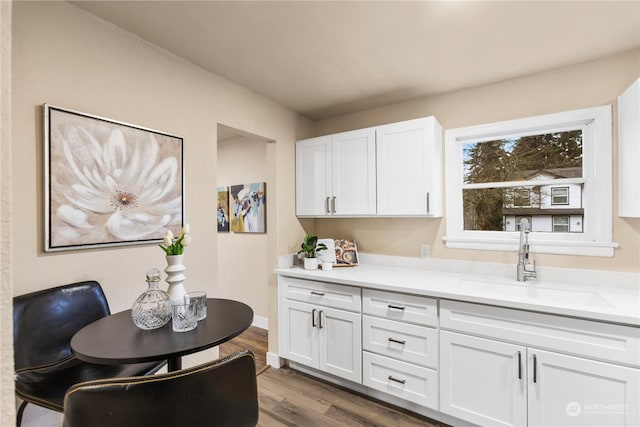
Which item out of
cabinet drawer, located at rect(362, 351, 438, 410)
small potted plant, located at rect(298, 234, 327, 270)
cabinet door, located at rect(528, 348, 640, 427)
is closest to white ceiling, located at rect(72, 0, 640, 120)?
small potted plant, located at rect(298, 234, 327, 270)

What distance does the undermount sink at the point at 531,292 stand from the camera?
184cm

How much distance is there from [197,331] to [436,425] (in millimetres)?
1712

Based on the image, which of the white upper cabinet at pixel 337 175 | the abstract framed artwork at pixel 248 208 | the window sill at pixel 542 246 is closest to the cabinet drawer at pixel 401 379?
the window sill at pixel 542 246

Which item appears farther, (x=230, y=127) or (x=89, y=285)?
(x=230, y=127)

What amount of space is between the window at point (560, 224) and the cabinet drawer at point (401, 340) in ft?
4.08

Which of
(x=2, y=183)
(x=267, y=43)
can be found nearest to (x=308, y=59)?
(x=267, y=43)

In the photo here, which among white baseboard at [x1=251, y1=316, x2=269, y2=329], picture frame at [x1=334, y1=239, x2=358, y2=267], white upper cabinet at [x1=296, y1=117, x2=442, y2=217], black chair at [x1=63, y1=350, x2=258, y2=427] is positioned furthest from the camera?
white baseboard at [x1=251, y1=316, x2=269, y2=329]

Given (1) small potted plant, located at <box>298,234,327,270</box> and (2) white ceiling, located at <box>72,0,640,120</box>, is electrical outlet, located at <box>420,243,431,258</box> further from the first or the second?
(2) white ceiling, located at <box>72,0,640,120</box>

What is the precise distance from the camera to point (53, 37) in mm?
1430

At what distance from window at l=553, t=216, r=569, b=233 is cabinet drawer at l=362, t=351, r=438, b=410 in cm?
141

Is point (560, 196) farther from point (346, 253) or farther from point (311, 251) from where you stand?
point (311, 251)

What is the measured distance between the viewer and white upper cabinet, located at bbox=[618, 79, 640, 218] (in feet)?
5.57

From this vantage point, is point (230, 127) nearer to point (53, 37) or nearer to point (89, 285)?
point (53, 37)

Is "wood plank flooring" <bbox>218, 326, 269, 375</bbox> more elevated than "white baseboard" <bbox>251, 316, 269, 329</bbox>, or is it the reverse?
"white baseboard" <bbox>251, 316, 269, 329</bbox>
